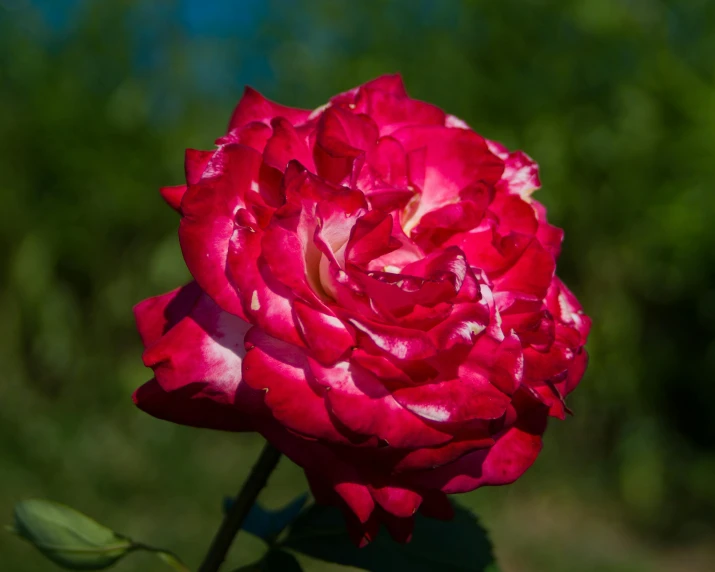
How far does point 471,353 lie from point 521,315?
0.15 feet

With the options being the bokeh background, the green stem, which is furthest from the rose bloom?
the bokeh background

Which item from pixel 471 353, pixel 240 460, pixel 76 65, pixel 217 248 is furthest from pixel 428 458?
pixel 76 65

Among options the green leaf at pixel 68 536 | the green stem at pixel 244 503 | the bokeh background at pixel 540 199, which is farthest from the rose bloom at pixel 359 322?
the bokeh background at pixel 540 199

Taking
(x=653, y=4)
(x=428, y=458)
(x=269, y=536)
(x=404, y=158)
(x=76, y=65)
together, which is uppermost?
(x=404, y=158)

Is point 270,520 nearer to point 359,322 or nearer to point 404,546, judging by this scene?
point 404,546

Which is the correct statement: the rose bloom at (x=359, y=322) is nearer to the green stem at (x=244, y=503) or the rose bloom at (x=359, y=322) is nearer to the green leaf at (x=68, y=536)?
the green stem at (x=244, y=503)

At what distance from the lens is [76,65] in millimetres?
3527

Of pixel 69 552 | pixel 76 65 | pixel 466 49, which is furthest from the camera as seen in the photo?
pixel 466 49

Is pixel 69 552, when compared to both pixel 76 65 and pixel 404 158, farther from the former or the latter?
pixel 76 65

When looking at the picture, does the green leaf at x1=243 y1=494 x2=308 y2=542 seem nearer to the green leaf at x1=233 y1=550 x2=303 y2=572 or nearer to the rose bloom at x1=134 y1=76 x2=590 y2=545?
the green leaf at x1=233 y1=550 x2=303 y2=572

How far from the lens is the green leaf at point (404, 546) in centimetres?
62

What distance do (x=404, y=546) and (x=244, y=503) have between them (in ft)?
0.52

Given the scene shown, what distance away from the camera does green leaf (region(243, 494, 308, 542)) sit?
0.71 meters

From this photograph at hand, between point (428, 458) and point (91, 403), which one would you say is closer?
point (428, 458)
